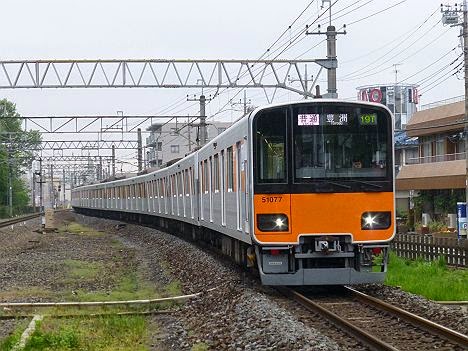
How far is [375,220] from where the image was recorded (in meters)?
11.1

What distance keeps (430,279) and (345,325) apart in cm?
640

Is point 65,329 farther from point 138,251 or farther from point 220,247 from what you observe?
point 138,251

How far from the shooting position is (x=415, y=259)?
Answer: 20.4 m

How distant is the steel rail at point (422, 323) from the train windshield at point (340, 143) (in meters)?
1.70

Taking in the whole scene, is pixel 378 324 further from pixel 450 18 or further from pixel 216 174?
pixel 450 18

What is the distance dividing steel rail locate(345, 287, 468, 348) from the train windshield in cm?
170

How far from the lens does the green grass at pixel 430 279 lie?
11836 millimetres

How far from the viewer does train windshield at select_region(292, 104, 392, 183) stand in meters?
11.1

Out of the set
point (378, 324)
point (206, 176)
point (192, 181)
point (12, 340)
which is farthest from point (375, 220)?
point (192, 181)

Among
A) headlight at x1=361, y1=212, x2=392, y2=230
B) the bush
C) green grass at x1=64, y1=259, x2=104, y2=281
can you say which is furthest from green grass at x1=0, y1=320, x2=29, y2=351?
the bush

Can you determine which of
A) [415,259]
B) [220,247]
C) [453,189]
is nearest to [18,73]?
[220,247]

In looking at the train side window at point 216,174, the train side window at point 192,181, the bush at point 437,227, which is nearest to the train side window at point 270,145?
the train side window at point 216,174

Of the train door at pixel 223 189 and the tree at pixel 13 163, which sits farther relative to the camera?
the tree at pixel 13 163

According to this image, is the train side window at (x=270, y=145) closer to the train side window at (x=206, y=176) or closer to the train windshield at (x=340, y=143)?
the train windshield at (x=340, y=143)
